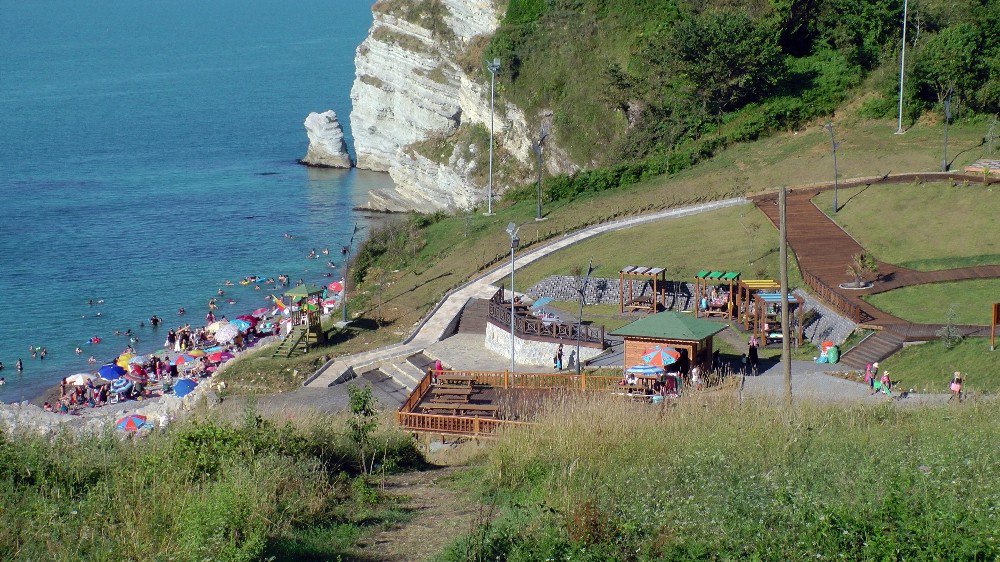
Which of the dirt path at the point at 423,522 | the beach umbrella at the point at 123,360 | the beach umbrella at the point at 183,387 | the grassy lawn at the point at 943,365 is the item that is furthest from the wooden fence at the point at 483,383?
the beach umbrella at the point at 123,360

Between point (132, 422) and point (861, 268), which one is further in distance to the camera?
point (861, 268)

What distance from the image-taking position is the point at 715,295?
1336 inches

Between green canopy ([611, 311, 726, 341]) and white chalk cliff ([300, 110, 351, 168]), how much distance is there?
71.9m

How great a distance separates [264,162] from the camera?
3927 inches

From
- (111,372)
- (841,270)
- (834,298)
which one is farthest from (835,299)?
(111,372)

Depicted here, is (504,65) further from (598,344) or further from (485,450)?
(485,450)

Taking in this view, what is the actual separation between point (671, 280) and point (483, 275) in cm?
814

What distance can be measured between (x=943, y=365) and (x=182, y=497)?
19936 millimetres

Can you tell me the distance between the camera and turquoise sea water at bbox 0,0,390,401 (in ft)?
181

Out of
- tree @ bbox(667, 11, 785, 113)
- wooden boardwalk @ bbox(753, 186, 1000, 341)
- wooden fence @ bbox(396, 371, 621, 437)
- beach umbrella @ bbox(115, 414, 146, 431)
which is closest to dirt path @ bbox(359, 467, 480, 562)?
wooden fence @ bbox(396, 371, 621, 437)

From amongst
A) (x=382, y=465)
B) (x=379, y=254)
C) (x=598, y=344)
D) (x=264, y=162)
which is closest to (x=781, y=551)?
(x=382, y=465)

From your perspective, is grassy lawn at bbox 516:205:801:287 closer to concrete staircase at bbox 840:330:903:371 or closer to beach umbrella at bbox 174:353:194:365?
concrete staircase at bbox 840:330:903:371

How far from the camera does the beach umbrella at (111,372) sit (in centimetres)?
4203

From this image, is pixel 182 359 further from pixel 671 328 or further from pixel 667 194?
pixel 671 328
